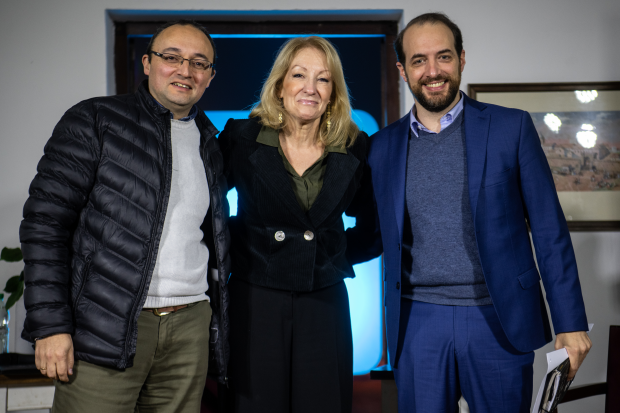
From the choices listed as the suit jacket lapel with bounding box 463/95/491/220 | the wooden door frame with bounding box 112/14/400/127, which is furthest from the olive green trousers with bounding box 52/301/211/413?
the wooden door frame with bounding box 112/14/400/127

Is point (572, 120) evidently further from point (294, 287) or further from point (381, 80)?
point (294, 287)

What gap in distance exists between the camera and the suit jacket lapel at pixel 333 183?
1.74 meters

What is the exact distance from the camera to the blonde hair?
190cm

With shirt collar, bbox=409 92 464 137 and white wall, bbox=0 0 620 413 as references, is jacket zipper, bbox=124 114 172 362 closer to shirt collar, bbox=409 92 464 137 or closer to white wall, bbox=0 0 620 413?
shirt collar, bbox=409 92 464 137

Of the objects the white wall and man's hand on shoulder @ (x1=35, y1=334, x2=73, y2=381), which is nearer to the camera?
man's hand on shoulder @ (x1=35, y1=334, x2=73, y2=381)

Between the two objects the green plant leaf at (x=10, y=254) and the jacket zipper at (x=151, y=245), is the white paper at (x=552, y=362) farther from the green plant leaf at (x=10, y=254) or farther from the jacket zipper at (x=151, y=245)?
the green plant leaf at (x=10, y=254)

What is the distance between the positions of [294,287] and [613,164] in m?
2.26

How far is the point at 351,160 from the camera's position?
1.86m

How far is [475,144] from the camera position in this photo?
165cm

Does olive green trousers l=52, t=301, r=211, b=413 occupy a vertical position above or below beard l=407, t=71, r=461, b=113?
below

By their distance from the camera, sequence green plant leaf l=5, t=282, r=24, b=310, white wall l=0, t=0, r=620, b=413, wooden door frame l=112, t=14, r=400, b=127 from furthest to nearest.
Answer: wooden door frame l=112, t=14, r=400, b=127 → white wall l=0, t=0, r=620, b=413 → green plant leaf l=5, t=282, r=24, b=310

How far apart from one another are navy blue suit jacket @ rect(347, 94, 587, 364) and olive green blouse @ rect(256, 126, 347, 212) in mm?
297

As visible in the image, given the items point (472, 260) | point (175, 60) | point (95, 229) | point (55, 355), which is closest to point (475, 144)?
point (472, 260)

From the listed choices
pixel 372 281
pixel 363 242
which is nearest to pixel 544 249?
pixel 363 242
